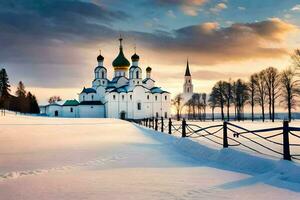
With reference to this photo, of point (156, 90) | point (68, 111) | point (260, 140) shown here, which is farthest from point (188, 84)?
point (260, 140)

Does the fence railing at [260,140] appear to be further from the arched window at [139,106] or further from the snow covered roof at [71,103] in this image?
the snow covered roof at [71,103]

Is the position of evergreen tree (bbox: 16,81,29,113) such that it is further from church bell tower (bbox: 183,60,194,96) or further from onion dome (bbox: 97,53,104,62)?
church bell tower (bbox: 183,60,194,96)

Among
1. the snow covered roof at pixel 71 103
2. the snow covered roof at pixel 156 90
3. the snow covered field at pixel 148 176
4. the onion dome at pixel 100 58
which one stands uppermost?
the onion dome at pixel 100 58

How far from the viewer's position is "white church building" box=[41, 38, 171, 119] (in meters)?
90.5

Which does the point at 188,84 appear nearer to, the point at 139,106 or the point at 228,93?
the point at 139,106

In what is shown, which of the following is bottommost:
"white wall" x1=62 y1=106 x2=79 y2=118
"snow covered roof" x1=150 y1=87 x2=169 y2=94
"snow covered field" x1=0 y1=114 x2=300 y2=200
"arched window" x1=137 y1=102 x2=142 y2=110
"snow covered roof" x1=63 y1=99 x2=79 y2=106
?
"snow covered field" x1=0 y1=114 x2=300 y2=200

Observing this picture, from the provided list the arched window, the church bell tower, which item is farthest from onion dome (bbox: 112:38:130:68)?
the church bell tower

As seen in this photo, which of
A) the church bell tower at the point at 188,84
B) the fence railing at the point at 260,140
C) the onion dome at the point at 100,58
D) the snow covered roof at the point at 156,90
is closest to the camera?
the fence railing at the point at 260,140

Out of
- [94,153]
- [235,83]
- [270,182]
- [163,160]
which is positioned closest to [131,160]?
[163,160]

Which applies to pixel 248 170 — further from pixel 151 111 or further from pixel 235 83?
pixel 151 111

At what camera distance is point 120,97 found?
297 feet

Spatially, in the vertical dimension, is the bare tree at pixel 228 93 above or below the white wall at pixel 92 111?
above

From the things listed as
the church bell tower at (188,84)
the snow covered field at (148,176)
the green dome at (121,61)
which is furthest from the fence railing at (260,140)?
the church bell tower at (188,84)

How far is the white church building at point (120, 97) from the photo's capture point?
90500 mm
